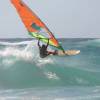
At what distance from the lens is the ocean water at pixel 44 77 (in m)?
15.2

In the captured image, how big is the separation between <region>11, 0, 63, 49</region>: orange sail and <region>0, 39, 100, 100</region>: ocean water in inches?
74.5

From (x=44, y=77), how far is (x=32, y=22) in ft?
15.5

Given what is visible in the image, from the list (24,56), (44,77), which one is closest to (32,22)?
(44,77)

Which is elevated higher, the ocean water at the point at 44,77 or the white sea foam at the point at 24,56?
the ocean water at the point at 44,77

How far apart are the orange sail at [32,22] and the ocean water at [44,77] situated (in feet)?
6.21

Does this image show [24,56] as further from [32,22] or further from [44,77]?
[32,22]

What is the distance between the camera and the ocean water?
15.2 meters

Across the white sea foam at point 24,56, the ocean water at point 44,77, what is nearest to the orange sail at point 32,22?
the ocean water at point 44,77

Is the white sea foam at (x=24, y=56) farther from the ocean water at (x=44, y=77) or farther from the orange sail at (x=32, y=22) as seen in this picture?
the orange sail at (x=32, y=22)

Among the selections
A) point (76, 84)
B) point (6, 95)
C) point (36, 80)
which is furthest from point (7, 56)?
point (6, 95)

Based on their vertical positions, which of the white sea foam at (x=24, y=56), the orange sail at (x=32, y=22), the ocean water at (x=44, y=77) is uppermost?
the orange sail at (x=32, y=22)

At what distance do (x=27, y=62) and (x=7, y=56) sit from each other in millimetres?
2097

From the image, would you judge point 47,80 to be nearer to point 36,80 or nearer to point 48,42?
point 36,80

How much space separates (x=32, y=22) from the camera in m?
15.5
